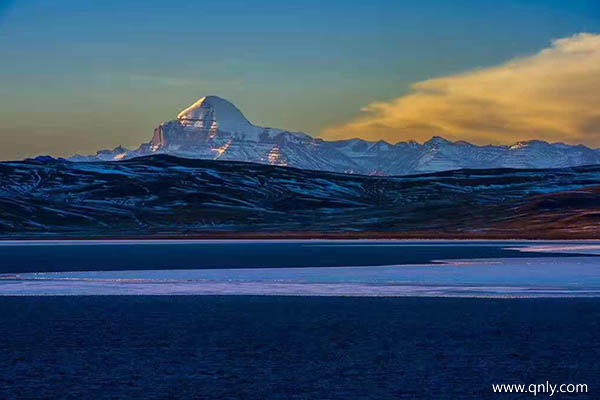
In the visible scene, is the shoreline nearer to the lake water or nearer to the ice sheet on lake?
the ice sheet on lake

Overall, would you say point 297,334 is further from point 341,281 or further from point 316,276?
point 316,276

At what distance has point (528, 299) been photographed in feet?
135

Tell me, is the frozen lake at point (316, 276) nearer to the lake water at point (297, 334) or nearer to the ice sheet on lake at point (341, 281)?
the ice sheet on lake at point (341, 281)

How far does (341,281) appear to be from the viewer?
167 ft

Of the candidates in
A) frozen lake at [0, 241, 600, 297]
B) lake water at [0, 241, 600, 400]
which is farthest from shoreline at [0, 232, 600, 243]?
lake water at [0, 241, 600, 400]

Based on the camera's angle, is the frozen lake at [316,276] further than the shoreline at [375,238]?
No

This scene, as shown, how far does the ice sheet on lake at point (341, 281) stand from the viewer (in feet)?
148

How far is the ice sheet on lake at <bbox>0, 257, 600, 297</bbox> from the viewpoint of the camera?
148 ft

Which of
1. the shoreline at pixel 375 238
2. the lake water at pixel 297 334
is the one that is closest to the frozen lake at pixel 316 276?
the lake water at pixel 297 334

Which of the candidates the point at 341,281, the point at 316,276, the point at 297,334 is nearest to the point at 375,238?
the point at 316,276

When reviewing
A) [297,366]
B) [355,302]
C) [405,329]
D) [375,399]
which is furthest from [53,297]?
[375,399]

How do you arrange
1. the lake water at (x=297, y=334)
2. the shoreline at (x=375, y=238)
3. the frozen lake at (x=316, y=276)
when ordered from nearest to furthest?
the lake water at (x=297, y=334) < the frozen lake at (x=316, y=276) < the shoreline at (x=375, y=238)

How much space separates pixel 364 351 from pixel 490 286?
66.5 ft

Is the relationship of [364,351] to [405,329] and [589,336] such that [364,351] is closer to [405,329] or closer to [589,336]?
[405,329]
